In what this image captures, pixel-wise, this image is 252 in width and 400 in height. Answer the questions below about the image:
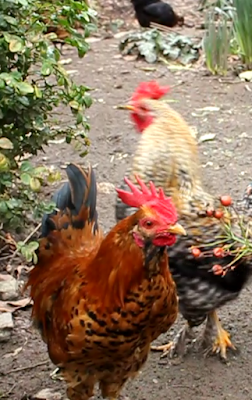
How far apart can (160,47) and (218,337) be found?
4.92m

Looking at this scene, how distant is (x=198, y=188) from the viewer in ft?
12.3

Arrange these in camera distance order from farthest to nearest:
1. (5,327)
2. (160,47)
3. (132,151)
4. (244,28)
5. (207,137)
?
(160,47) < (244,28) < (207,137) < (132,151) < (5,327)

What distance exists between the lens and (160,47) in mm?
8320

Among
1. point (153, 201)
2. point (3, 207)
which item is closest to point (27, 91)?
point (3, 207)

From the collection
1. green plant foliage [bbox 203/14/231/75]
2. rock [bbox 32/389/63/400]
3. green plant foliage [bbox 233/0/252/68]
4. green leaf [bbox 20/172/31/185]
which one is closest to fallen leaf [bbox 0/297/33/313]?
rock [bbox 32/389/63/400]

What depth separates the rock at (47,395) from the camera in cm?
369

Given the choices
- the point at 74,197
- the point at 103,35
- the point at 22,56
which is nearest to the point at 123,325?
the point at 74,197

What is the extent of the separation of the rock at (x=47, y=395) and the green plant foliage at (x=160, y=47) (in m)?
5.07

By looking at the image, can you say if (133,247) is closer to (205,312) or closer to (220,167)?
(205,312)

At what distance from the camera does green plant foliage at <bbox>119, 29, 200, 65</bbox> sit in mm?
8227

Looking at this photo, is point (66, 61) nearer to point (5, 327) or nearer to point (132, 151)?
point (132, 151)

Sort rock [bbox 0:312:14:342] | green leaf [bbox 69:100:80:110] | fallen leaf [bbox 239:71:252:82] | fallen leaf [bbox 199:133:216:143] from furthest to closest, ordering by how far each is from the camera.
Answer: fallen leaf [bbox 239:71:252:82] → fallen leaf [bbox 199:133:216:143] → rock [bbox 0:312:14:342] → green leaf [bbox 69:100:80:110]

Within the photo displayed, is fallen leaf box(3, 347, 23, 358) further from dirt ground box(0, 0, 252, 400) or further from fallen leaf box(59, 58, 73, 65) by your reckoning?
fallen leaf box(59, 58, 73, 65)

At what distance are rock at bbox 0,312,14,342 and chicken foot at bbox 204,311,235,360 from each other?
1.06 m
